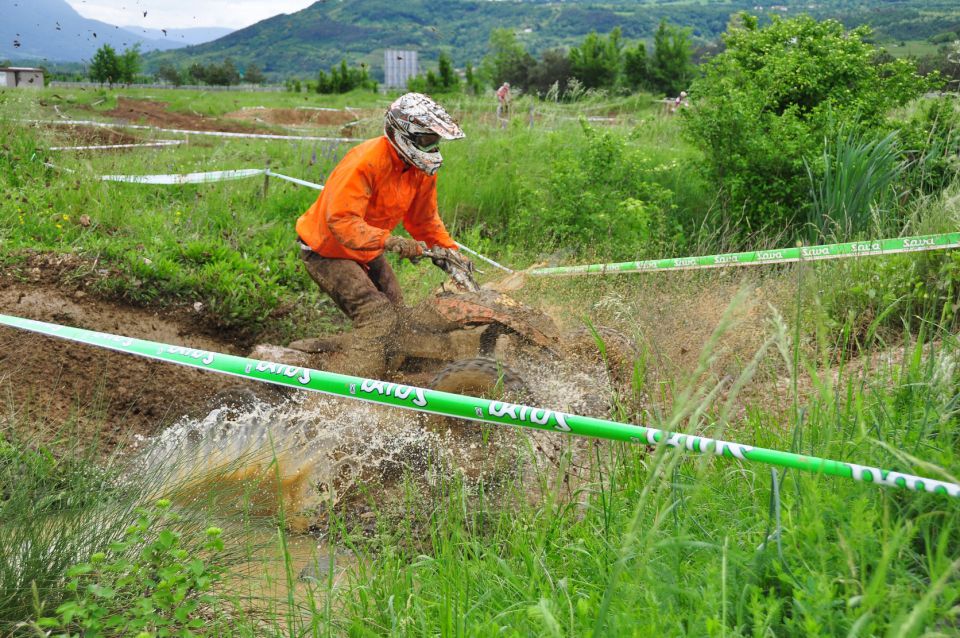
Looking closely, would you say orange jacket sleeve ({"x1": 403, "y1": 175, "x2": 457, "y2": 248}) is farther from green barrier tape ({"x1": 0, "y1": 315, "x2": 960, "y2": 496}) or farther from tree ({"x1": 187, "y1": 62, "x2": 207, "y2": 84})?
tree ({"x1": 187, "y1": 62, "x2": 207, "y2": 84})

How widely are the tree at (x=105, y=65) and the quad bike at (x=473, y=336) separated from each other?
4175 cm

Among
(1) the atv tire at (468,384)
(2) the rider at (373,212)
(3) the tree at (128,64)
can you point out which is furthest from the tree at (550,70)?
(1) the atv tire at (468,384)

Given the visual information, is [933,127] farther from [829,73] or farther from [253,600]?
[253,600]

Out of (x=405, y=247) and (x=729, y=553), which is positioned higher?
(x=405, y=247)

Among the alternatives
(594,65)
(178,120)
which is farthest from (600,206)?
(594,65)

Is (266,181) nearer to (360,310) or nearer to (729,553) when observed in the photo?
(360,310)

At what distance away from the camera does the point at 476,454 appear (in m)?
4.19

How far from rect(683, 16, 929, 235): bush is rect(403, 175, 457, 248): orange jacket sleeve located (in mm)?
3723

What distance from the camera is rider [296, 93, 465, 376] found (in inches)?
191

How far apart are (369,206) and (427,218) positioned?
0.51m

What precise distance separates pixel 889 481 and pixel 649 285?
4.15 meters

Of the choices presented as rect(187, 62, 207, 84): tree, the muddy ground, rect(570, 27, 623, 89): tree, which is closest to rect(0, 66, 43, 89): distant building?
the muddy ground

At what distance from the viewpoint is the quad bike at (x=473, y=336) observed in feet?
15.3

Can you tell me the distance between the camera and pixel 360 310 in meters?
5.13
